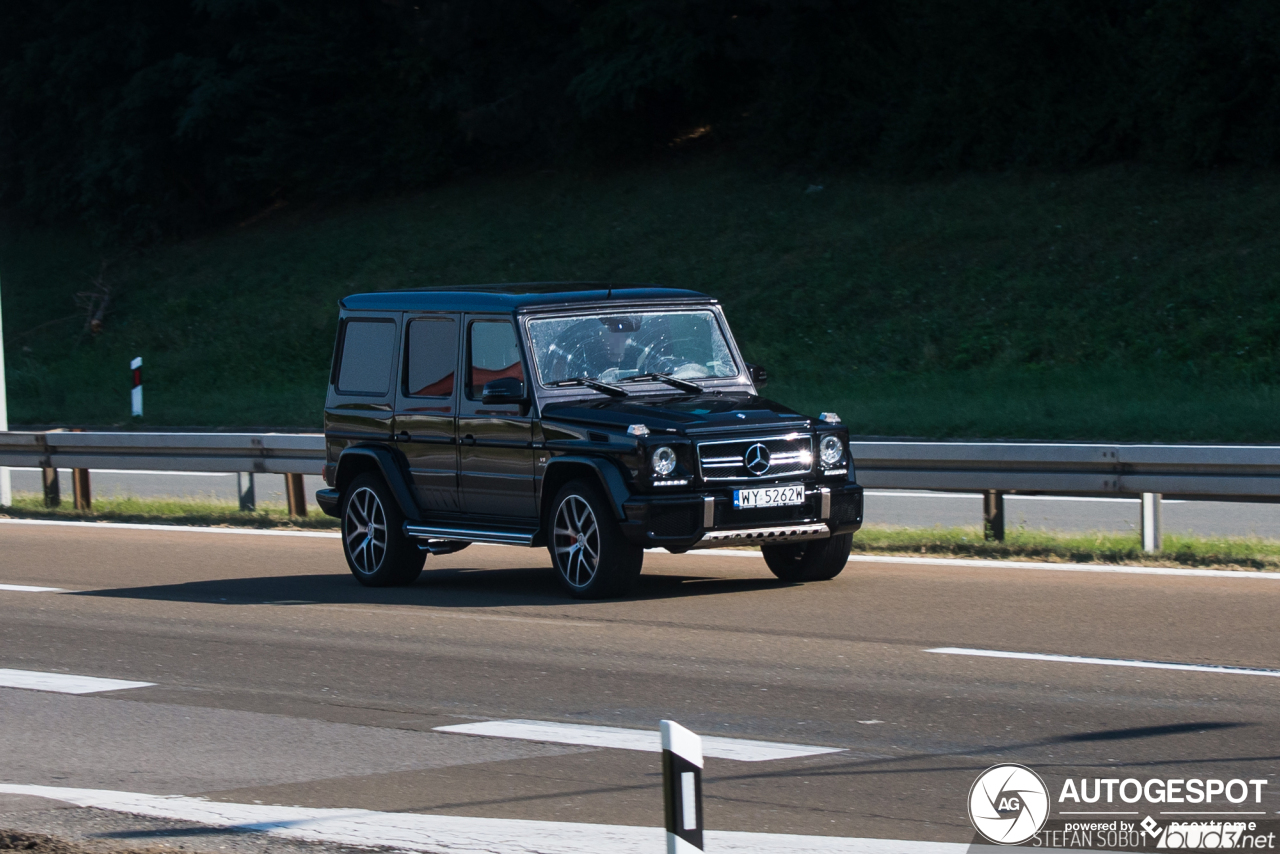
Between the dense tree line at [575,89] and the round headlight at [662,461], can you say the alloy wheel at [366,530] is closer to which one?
the round headlight at [662,461]

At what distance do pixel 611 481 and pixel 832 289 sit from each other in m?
20.9

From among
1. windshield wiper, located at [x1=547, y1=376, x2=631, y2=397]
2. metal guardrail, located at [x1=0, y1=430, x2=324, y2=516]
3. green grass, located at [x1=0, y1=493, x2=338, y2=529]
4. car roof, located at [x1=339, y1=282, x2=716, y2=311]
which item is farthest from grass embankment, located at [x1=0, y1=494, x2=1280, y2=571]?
windshield wiper, located at [x1=547, y1=376, x2=631, y2=397]

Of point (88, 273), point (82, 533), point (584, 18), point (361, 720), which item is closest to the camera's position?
point (361, 720)

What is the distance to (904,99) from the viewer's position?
1511 inches

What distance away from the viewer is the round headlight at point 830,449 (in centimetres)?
1073

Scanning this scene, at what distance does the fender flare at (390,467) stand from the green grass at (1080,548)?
3.29 metres

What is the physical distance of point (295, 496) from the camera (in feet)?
54.1

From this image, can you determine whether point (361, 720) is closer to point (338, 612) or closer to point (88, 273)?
point (338, 612)

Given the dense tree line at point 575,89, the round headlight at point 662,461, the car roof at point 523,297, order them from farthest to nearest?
the dense tree line at point 575,89 < the car roof at point 523,297 < the round headlight at point 662,461

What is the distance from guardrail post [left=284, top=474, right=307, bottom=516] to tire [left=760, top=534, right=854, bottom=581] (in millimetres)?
6402

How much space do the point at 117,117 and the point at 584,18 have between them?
1364 centimetres

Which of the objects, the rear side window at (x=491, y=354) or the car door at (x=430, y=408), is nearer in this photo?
the rear side window at (x=491, y=354)

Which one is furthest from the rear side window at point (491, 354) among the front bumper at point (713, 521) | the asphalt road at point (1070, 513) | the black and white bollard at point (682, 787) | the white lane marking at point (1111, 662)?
the black and white bollard at point (682, 787)

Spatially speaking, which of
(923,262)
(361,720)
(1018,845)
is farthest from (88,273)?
(1018,845)
